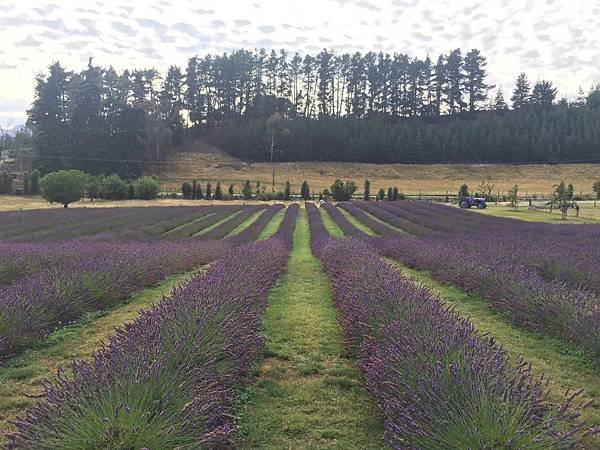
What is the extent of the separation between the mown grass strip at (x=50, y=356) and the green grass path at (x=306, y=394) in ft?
5.35

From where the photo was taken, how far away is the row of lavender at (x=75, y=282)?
5738 millimetres

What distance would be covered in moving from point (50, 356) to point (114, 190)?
167 ft

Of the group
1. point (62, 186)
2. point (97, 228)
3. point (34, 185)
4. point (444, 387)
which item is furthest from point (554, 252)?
point (34, 185)

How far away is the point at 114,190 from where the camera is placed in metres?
53.2

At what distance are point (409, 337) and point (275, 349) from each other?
7.20ft

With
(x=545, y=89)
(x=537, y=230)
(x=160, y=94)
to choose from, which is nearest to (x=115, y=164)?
(x=160, y=94)

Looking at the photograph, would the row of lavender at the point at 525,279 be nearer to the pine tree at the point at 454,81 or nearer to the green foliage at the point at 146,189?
the green foliage at the point at 146,189

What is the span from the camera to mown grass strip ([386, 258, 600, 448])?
461cm

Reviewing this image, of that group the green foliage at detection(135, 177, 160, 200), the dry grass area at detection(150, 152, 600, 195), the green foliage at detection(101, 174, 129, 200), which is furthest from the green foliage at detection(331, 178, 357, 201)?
the green foliage at detection(101, 174, 129, 200)

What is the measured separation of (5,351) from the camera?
5.44 metres

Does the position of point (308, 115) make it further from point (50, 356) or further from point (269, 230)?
point (50, 356)

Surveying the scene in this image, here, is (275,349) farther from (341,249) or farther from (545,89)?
(545,89)

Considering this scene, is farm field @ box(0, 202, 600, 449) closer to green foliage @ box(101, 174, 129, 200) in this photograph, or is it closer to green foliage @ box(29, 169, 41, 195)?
green foliage @ box(101, 174, 129, 200)

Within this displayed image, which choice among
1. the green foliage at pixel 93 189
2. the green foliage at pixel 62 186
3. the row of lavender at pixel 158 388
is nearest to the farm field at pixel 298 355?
the row of lavender at pixel 158 388
